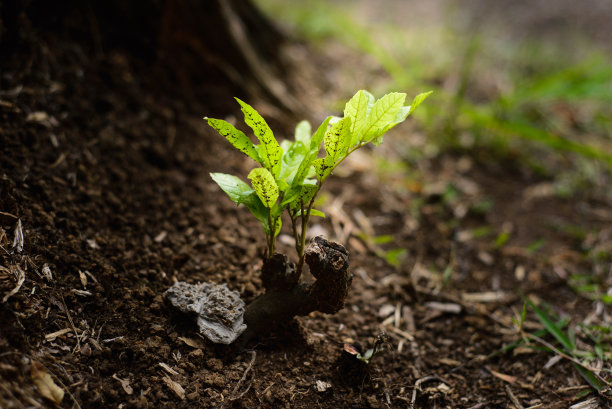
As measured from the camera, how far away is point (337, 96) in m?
3.14

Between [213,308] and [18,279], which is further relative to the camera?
[213,308]

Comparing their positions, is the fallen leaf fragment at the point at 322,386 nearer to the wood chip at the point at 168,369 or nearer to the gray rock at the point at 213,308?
the gray rock at the point at 213,308

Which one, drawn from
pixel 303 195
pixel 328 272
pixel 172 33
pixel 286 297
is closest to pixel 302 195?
pixel 303 195

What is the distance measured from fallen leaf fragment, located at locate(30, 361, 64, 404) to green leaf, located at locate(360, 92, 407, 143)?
3.30 ft

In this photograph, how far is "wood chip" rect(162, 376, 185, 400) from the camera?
46.7 inches

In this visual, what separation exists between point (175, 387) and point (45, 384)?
1.03 feet

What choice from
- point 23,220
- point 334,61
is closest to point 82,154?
point 23,220

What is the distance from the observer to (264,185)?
3.82 feet

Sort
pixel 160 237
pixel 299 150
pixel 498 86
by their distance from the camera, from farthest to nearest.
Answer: pixel 498 86
pixel 160 237
pixel 299 150

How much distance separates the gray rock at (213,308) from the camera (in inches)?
51.2

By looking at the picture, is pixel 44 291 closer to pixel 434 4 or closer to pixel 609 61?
pixel 609 61

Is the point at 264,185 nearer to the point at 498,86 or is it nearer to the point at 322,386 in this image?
the point at 322,386

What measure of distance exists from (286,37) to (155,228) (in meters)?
2.14

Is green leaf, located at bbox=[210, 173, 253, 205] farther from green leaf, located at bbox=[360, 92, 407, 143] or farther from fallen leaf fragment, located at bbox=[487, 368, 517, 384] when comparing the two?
fallen leaf fragment, located at bbox=[487, 368, 517, 384]
